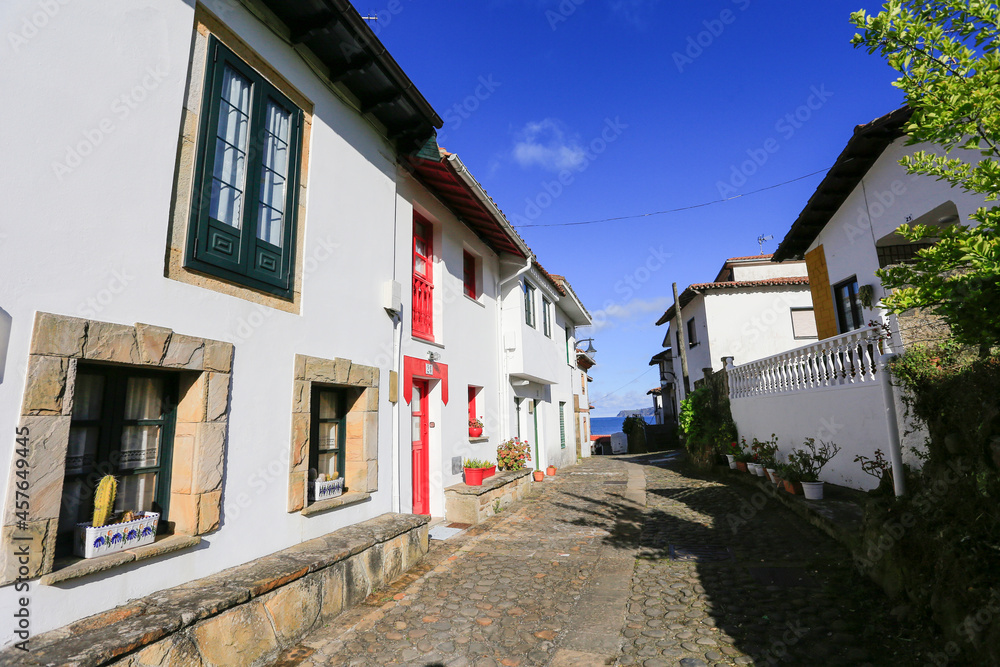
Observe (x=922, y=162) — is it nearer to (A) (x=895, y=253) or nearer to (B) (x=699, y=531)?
(B) (x=699, y=531)

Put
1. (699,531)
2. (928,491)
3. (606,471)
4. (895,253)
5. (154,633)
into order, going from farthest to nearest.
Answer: (606,471) < (895,253) < (699,531) < (928,491) < (154,633)

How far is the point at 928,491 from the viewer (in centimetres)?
380

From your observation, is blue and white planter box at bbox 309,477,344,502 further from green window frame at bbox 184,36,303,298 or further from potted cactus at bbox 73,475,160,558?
green window frame at bbox 184,36,303,298

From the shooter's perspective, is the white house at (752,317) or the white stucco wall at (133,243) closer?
the white stucco wall at (133,243)

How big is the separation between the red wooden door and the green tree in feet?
19.3

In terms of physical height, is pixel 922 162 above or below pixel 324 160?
below

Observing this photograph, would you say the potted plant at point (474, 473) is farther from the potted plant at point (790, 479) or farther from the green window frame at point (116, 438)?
the green window frame at point (116, 438)

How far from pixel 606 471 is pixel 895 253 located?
8.70 metres

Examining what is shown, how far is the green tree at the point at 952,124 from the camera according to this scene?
→ 7.84 feet

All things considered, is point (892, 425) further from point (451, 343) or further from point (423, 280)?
point (423, 280)

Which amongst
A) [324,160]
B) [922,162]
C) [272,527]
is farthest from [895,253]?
[272,527]

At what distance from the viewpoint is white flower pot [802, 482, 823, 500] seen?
6742 millimetres

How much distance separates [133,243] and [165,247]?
0.21m

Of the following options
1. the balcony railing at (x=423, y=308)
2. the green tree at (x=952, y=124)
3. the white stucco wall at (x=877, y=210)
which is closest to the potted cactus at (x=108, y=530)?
the balcony railing at (x=423, y=308)
